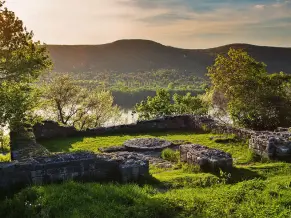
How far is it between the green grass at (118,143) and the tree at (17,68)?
6.13 feet

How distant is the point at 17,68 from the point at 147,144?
20.6 ft

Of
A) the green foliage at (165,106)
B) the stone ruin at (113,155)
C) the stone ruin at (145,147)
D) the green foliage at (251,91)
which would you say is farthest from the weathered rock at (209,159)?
the green foliage at (165,106)

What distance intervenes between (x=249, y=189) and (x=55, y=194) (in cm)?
448

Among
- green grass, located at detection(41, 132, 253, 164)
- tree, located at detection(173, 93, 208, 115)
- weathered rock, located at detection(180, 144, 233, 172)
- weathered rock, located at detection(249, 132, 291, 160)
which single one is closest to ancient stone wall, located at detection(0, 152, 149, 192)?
weathered rock, located at detection(180, 144, 233, 172)

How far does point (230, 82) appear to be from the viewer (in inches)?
1133

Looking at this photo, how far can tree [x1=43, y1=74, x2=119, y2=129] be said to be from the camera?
39.2m

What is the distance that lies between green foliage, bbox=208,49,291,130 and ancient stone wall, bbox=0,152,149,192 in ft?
47.7

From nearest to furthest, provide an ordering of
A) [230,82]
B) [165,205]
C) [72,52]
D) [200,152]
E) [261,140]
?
1. [165,205]
2. [200,152]
3. [261,140]
4. [230,82]
5. [72,52]

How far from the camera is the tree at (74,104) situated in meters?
39.2

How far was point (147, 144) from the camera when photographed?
642 inches

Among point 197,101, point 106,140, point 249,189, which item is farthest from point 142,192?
point 197,101

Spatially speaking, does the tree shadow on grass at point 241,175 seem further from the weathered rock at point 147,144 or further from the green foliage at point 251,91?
the green foliage at point 251,91

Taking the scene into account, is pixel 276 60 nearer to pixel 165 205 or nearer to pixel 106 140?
pixel 106 140

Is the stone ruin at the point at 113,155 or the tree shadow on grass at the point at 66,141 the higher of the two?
the stone ruin at the point at 113,155
